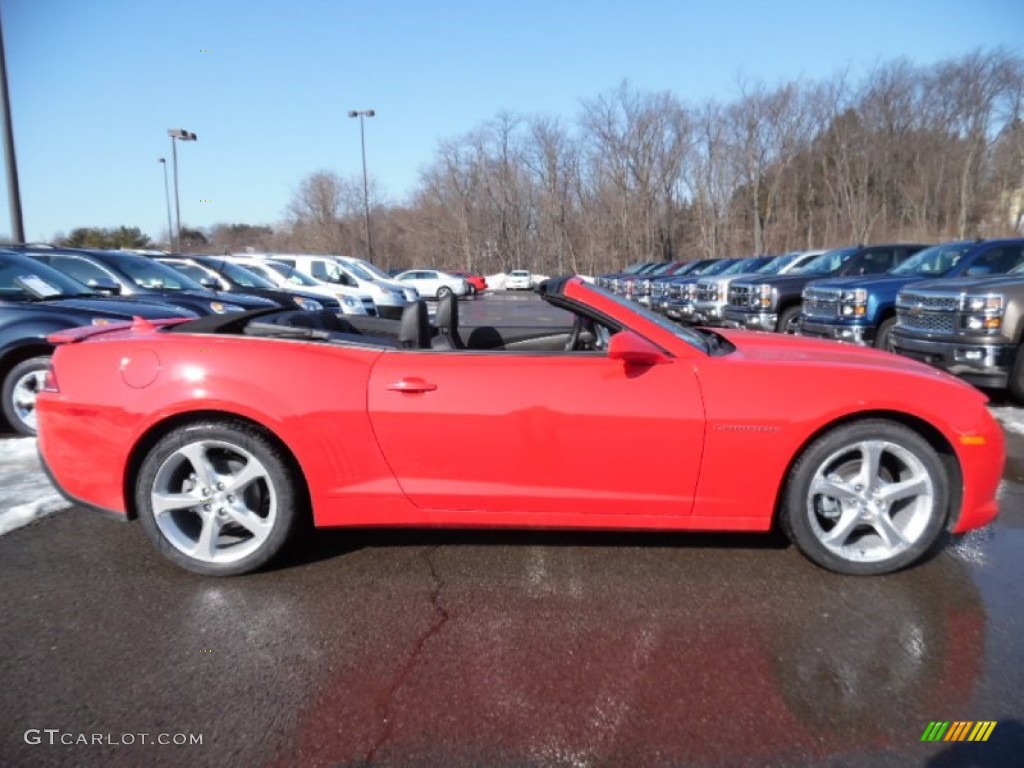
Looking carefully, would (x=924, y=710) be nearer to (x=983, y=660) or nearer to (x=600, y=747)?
(x=983, y=660)

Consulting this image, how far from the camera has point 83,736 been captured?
80.0 inches

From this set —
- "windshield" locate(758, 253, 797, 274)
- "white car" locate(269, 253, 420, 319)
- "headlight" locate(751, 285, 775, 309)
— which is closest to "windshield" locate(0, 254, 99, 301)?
"white car" locate(269, 253, 420, 319)

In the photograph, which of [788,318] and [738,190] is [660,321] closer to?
[788,318]

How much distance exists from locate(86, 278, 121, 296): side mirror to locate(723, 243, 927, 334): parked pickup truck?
32.6 feet

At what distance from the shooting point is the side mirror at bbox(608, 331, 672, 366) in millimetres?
2859

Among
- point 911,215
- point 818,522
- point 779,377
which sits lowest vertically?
point 818,522

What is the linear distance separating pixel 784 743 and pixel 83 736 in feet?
7.16

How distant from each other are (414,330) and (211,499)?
4.09 ft

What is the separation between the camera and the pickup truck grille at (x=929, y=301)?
6633mm

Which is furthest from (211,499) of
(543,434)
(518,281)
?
(518,281)

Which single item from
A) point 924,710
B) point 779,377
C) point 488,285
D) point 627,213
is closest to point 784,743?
point 924,710

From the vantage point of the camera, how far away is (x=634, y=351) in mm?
2857

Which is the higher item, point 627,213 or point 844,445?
point 627,213

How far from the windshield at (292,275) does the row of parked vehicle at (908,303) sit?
29.0 feet
